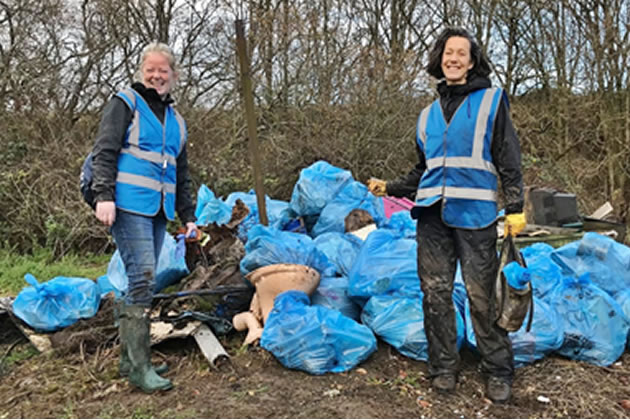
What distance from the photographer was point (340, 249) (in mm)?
4016

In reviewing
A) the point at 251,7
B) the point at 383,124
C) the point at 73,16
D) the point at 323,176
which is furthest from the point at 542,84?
the point at 73,16

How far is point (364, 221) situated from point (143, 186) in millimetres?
2650

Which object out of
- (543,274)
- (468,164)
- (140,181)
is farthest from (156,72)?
(543,274)

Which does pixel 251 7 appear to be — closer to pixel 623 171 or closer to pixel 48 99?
pixel 48 99

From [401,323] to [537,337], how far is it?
2.54ft

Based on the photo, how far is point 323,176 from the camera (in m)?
5.05

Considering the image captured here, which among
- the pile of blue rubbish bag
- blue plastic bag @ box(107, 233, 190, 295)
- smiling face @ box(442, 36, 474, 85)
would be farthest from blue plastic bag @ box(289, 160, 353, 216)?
smiling face @ box(442, 36, 474, 85)

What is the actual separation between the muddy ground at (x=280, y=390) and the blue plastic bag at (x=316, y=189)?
2117 millimetres

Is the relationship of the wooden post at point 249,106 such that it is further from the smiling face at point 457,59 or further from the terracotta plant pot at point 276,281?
the smiling face at point 457,59

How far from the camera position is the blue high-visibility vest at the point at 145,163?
240 cm

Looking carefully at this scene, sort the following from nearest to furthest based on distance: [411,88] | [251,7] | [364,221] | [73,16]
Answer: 1. [364,221]
2. [411,88]
3. [73,16]
4. [251,7]

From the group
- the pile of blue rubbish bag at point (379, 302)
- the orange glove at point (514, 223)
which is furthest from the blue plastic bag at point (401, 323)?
the orange glove at point (514, 223)

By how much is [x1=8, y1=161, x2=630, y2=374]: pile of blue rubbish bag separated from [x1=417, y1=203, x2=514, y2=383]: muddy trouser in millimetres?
227

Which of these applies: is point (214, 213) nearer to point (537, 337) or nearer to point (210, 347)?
point (210, 347)
